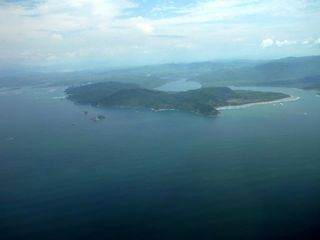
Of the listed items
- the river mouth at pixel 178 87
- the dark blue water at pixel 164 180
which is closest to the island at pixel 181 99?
the dark blue water at pixel 164 180

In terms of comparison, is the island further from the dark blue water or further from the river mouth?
the river mouth

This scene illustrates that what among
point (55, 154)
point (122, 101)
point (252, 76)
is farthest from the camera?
point (252, 76)

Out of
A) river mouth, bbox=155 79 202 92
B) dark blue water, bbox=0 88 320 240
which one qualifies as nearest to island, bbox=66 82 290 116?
dark blue water, bbox=0 88 320 240

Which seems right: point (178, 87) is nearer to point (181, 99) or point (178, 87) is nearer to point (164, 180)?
point (181, 99)

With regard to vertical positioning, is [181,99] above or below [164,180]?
above

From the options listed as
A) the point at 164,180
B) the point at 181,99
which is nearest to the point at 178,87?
the point at 181,99

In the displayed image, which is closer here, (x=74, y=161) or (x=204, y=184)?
(x=204, y=184)

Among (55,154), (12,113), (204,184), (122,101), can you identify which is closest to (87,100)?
(122,101)

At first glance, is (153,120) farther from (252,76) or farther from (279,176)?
(252,76)
